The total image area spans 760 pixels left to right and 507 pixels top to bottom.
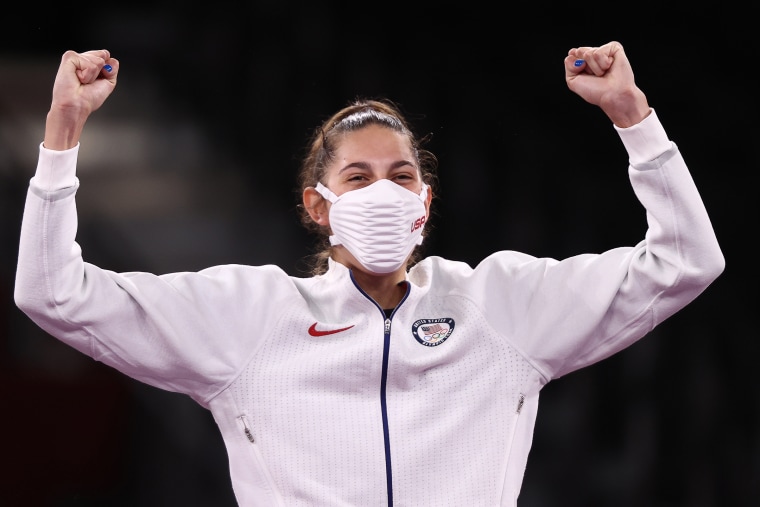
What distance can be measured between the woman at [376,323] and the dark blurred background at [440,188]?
3.34ft

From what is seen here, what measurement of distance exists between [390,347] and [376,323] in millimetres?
64

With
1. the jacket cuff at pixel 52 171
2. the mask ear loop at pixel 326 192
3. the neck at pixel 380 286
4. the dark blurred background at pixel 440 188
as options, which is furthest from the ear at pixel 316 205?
the dark blurred background at pixel 440 188

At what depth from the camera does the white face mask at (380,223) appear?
1.87 meters

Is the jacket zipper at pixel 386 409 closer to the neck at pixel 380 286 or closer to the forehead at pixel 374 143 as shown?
the neck at pixel 380 286

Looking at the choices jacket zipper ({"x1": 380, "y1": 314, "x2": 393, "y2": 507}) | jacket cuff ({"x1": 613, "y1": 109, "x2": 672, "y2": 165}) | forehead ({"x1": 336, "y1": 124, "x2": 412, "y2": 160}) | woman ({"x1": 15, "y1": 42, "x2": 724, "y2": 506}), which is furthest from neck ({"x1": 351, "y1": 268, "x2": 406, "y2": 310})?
jacket cuff ({"x1": 613, "y1": 109, "x2": 672, "y2": 165})

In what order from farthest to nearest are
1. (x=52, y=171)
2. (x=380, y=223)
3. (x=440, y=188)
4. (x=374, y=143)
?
(x=440, y=188), (x=374, y=143), (x=380, y=223), (x=52, y=171)

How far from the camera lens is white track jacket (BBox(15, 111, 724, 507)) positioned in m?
1.72

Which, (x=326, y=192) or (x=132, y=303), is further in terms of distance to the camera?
(x=326, y=192)

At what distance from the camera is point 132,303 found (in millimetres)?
1758

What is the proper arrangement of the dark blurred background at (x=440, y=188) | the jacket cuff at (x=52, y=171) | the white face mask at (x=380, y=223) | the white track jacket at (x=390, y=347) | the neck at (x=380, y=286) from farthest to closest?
1. the dark blurred background at (x=440, y=188)
2. the neck at (x=380, y=286)
3. the white face mask at (x=380, y=223)
4. the white track jacket at (x=390, y=347)
5. the jacket cuff at (x=52, y=171)

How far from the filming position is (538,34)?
3.14 meters

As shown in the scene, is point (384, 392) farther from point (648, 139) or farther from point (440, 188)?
point (440, 188)

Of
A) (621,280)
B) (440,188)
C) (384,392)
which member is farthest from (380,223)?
(440,188)

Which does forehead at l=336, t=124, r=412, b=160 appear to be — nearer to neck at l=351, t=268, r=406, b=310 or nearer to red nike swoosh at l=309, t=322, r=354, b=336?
neck at l=351, t=268, r=406, b=310
